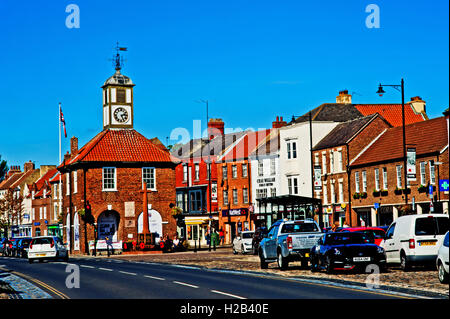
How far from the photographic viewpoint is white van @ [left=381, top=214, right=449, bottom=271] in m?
26.7

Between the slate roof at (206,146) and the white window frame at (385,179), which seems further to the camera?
the slate roof at (206,146)

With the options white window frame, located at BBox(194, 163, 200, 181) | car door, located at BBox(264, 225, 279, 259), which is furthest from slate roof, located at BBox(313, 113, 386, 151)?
car door, located at BBox(264, 225, 279, 259)

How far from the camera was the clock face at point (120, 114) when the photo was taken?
7331 centimetres

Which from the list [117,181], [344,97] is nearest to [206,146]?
[344,97]

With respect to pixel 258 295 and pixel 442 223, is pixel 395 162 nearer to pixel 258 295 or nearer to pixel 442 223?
pixel 442 223

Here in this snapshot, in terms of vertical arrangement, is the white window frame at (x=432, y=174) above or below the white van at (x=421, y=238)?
above

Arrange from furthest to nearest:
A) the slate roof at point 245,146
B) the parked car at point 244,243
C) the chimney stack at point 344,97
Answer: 1. the slate roof at point 245,146
2. the chimney stack at point 344,97
3. the parked car at point 244,243

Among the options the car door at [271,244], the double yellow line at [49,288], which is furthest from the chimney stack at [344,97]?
the double yellow line at [49,288]

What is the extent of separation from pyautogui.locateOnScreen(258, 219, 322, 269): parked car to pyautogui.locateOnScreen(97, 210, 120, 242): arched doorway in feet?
121

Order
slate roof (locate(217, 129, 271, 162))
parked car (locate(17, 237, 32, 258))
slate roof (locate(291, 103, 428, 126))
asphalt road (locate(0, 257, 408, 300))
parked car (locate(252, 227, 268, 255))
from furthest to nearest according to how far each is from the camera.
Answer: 1. slate roof (locate(217, 129, 271, 162))
2. slate roof (locate(291, 103, 428, 126))
3. parked car (locate(17, 237, 32, 258))
4. parked car (locate(252, 227, 268, 255))
5. asphalt road (locate(0, 257, 408, 300))

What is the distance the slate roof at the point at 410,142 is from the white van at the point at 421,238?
1043 inches

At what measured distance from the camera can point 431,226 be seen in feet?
88.7

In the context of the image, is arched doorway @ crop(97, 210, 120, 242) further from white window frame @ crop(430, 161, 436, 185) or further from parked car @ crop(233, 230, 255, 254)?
white window frame @ crop(430, 161, 436, 185)

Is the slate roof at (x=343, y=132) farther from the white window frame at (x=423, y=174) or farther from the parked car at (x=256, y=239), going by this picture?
the parked car at (x=256, y=239)
